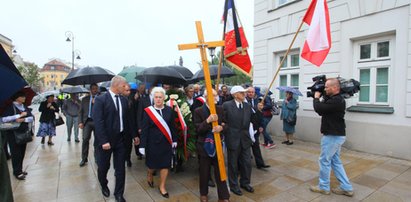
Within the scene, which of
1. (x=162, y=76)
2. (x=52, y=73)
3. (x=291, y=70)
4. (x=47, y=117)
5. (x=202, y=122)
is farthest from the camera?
(x=52, y=73)

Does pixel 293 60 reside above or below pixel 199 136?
above

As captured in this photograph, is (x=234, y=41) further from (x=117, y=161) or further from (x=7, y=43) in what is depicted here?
(x=7, y=43)

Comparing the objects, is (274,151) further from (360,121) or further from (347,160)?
(360,121)

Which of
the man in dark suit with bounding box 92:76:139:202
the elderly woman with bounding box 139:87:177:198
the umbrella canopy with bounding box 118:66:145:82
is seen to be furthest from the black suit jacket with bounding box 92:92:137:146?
the umbrella canopy with bounding box 118:66:145:82

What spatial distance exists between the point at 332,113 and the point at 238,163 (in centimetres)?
169

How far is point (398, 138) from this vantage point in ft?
18.3

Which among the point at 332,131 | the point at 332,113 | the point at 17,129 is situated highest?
the point at 332,113

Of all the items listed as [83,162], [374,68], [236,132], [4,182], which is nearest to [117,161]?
[236,132]

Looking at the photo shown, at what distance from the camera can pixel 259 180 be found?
14.8ft

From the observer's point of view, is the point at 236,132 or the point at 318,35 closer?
the point at 236,132

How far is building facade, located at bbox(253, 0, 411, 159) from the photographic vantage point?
5.49 meters

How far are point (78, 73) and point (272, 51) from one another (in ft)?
19.9

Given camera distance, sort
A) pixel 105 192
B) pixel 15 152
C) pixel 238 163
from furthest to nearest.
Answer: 1. pixel 15 152
2. pixel 238 163
3. pixel 105 192

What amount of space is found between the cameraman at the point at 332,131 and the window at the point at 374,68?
10.5ft
